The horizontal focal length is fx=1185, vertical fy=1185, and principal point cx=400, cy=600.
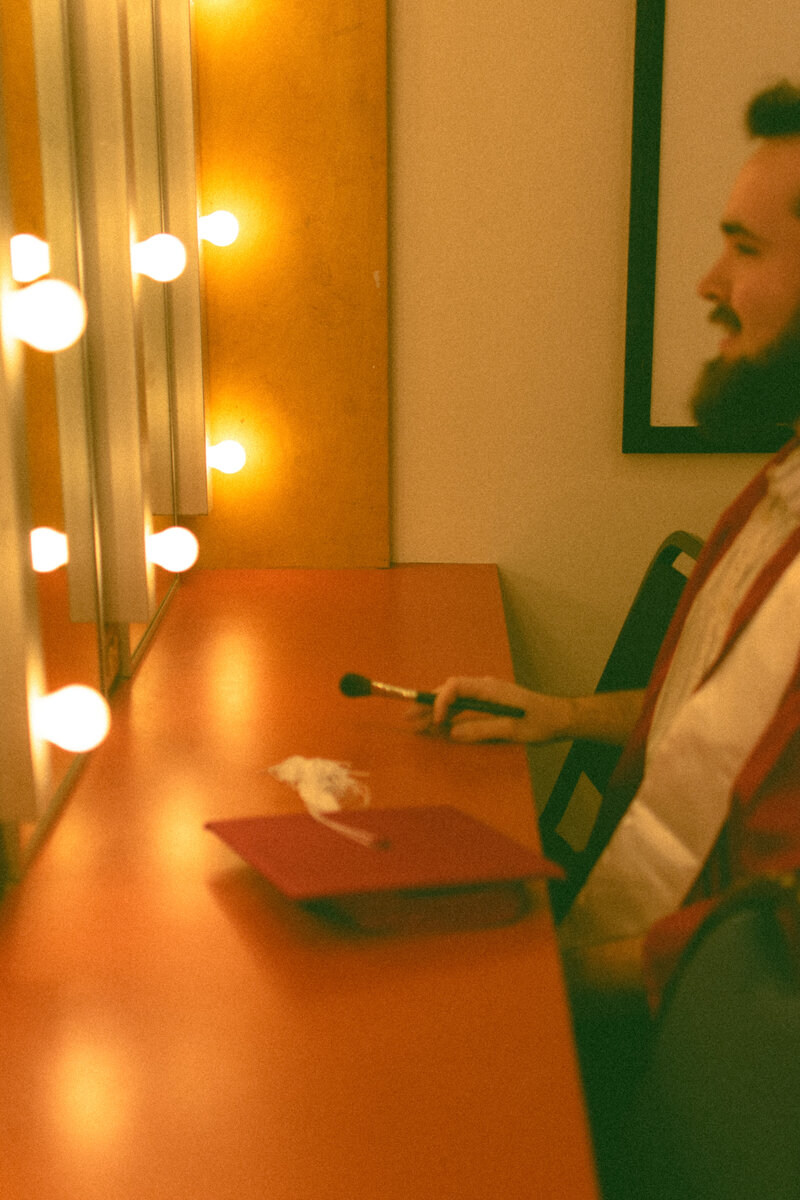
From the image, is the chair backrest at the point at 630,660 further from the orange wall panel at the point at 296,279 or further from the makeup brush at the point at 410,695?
the orange wall panel at the point at 296,279

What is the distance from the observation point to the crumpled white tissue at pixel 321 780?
111 cm

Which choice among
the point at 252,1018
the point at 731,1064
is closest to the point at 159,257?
the point at 252,1018

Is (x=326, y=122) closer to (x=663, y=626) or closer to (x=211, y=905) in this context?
(x=663, y=626)

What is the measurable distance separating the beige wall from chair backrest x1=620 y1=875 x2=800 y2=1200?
1.28 m

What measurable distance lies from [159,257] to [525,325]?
2.35 ft

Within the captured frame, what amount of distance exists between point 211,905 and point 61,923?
114mm

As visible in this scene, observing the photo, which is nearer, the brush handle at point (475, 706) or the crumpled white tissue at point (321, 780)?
the crumpled white tissue at point (321, 780)

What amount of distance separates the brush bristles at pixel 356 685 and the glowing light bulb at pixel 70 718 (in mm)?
329

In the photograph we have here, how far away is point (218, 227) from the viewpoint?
1.94 metres

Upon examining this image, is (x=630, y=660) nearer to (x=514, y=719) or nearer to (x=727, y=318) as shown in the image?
(x=514, y=719)

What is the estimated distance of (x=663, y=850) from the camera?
1098 mm

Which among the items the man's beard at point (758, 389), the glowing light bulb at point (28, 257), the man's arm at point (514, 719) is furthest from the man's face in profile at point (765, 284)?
the glowing light bulb at point (28, 257)

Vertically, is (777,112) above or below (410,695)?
above

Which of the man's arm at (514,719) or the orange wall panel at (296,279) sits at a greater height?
the orange wall panel at (296,279)
